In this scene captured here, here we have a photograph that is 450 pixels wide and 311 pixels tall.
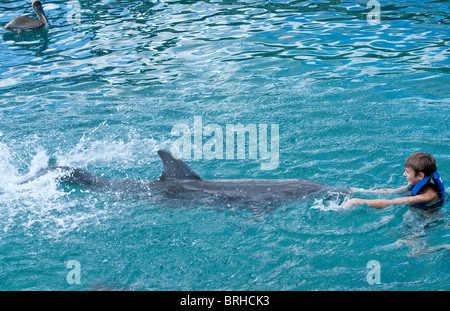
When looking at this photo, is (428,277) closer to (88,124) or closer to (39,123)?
(88,124)

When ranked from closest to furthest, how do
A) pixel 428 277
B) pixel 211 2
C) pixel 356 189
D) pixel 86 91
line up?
pixel 428 277
pixel 356 189
pixel 86 91
pixel 211 2

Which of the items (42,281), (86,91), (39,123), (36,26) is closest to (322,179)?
(42,281)

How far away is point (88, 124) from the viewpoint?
9.08m

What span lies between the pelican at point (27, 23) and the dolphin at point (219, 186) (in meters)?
10.3

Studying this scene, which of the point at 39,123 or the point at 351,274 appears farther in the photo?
the point at 39,123

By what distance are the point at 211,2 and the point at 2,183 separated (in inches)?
470

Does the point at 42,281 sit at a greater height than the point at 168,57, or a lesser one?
lesser

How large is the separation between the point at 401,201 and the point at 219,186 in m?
2.23

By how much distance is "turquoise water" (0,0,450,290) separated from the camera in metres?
5.15

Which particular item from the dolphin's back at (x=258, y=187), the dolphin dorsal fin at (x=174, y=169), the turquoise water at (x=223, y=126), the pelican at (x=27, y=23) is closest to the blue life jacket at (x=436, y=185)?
the turquoise water at (x=223, y=126)

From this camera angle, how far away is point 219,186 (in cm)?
635

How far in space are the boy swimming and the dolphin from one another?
1.76ft

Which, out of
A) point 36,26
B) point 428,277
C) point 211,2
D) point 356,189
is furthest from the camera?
point 211,2

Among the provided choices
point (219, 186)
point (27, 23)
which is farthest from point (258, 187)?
point (27, 23)
